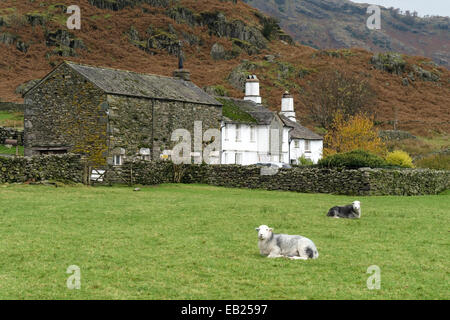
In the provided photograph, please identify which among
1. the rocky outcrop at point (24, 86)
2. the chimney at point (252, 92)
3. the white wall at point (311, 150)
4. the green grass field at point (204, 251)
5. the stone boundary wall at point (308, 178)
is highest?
the rocky outcrop at point (24, 86)

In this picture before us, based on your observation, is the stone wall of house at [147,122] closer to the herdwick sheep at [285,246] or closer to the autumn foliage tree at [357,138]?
the autumn foliage tree at [357,138]

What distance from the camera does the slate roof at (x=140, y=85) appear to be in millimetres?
39000

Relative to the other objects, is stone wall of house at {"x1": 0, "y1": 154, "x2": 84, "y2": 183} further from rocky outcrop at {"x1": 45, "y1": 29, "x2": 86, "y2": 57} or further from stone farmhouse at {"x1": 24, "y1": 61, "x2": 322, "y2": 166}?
rocky outcrop at {"x1": 45, "y1": 29, "x2": 86, "y2": 57}

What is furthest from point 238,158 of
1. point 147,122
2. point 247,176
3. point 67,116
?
point 67,116

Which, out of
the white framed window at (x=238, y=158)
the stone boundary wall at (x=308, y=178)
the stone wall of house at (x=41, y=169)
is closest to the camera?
the stone wall of house at (x=41, y=169)

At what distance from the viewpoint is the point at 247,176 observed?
39.8 m

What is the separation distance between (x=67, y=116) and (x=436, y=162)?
34.0 meters

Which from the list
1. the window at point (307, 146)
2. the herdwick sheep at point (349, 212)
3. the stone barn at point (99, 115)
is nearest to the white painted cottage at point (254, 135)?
the window at point (307, 146)

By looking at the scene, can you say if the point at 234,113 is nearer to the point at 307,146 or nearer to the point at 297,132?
the point at 297,132

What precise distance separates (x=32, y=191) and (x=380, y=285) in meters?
21.4

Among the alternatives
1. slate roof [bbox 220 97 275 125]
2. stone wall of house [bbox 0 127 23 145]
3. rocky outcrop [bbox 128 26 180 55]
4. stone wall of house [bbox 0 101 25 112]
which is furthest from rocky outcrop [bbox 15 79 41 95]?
slate roof [bbox 220 97 275 125]

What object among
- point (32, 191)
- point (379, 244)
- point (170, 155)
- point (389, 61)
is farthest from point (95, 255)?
point (389, 61)

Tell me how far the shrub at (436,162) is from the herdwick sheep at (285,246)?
42.7 meters

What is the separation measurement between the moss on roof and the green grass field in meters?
28.7
